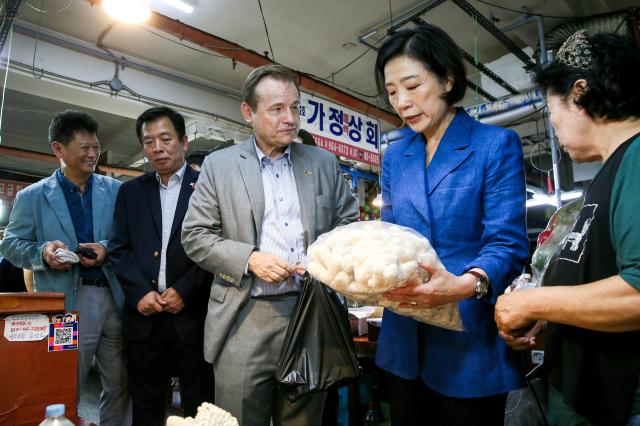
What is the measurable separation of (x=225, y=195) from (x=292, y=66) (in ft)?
18.4

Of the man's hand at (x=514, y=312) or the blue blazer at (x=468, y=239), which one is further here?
the blue blazer at (x=468, y=239)

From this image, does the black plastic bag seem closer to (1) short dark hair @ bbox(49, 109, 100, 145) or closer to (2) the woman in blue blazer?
(2) the woman in blue blazer

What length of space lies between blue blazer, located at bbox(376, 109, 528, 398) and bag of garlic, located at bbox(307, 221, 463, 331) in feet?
0.41

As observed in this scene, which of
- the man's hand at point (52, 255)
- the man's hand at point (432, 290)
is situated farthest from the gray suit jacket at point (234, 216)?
the man's hand at point (52, 255)

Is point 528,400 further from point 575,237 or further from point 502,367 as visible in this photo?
point 575,237

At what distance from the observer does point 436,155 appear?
4.55 feet

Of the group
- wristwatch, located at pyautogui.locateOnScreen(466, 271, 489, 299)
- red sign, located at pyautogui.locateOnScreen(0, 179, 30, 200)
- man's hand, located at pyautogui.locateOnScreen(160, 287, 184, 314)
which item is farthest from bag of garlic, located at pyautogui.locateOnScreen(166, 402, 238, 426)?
red sign, located at pyautogui.locateOnScreen(0, 179, 30, 200)

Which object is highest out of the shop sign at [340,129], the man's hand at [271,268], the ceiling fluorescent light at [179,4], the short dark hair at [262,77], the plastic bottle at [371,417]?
the ceiling fluorescent light at [179,4]

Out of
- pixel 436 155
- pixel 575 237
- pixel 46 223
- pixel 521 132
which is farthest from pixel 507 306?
pixel 521 132

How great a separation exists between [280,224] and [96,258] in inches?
58.7

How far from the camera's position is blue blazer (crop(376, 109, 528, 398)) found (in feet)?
3.99

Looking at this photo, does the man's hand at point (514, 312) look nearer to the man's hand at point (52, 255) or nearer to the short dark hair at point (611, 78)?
the short dark hair at point (611, 78)

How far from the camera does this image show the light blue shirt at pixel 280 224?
1782 mm

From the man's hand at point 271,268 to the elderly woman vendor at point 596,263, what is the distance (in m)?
0.74
